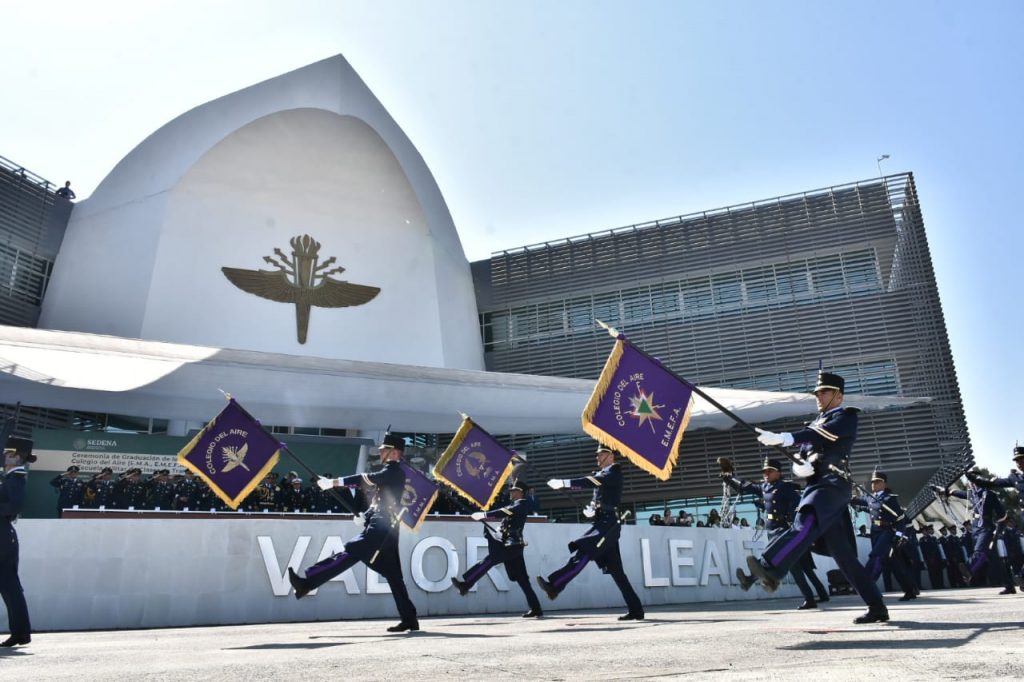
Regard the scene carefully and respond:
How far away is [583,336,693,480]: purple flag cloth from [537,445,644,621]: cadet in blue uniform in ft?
3.10

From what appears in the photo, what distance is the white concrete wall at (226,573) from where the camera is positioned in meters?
10.0

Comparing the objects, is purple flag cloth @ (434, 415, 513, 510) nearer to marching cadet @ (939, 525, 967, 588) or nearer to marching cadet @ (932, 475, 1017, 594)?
marching cadet @ (932, 475, 1017, 594)

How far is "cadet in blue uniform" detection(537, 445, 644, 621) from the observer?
7.91 meters

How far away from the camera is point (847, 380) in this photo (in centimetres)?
2388

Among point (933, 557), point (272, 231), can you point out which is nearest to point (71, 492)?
point (272, 231)

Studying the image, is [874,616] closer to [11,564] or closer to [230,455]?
[11,564]

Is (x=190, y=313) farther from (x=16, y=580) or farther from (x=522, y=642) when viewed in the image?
(x=522, y=642)

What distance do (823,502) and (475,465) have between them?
21.8ft

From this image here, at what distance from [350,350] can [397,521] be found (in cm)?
1980

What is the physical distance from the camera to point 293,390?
18.5 metres

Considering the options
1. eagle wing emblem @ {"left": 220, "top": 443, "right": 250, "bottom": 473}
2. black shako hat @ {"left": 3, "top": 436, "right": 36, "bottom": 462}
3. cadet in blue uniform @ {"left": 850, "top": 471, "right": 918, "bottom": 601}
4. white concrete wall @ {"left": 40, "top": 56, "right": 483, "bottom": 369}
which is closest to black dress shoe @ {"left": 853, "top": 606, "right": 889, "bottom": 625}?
cadet in blue uniform @ {"left": 850, "top": 471, "right": 918, "bottom": 601}

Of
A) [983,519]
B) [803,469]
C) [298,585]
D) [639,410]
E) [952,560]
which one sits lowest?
[952,560]

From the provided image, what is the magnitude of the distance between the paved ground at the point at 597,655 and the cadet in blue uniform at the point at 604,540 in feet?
5.18

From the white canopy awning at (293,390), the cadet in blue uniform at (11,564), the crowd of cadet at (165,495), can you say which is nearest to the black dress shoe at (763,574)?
the cadet in blue uniform at (11,564)
